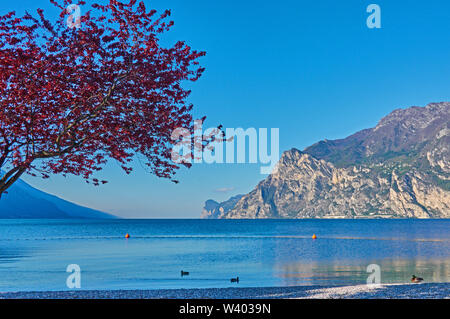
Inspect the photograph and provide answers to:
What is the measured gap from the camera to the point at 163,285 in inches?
1147

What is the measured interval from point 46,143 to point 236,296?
9270 mm

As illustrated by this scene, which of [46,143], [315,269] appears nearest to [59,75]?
[46,143]

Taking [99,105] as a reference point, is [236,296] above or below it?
below

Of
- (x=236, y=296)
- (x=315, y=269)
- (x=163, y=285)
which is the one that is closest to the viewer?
(x=236, y=296)

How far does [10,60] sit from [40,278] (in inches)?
971

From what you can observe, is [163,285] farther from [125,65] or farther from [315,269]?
[125,65]

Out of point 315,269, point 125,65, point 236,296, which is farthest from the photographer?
point 315,269

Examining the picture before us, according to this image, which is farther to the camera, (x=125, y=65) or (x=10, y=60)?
(x=125, y=65)
